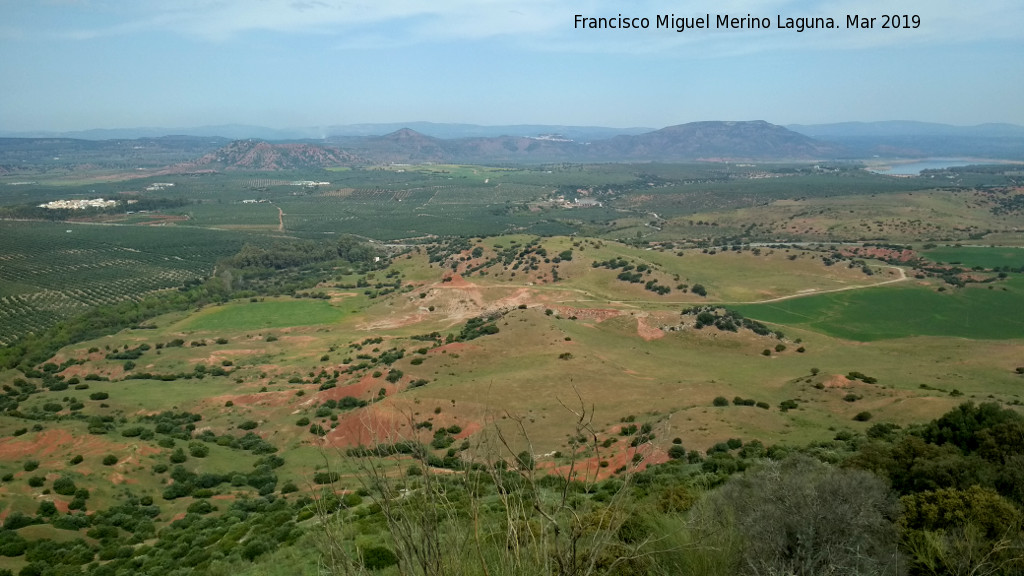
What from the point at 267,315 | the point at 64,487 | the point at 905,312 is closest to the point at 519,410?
the point at 64,487

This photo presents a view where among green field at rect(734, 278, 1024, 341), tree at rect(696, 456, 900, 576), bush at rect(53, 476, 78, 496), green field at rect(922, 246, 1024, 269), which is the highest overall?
tree at rect(696, 456, 900, 576)

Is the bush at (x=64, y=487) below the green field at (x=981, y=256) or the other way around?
below

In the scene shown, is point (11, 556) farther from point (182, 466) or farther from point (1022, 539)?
point (1022, 539)

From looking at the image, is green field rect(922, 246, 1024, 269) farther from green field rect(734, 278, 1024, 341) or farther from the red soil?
the red soil

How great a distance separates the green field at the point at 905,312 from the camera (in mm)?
65125

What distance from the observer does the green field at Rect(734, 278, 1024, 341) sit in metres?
65.1

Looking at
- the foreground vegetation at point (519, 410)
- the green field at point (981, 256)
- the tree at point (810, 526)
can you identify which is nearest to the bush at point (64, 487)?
the foreground vegetation at point (519, 410)

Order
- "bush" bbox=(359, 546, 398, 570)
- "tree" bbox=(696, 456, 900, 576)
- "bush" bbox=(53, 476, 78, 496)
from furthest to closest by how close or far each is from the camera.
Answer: "bush" bbox=(53, 476, 78, 496) → "bush" bbox=(359, 546, 398, 570) → "tree" bbox=(696, 456, 900, 576)

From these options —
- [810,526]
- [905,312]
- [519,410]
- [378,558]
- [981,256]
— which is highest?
[810,526]

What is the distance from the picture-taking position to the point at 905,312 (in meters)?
71.9

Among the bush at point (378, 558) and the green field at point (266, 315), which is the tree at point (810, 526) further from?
the green field at point (266, 315)

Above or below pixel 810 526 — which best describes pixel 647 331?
below

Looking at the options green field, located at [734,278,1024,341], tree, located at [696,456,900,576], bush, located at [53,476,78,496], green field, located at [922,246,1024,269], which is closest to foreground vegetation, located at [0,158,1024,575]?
tree, located at [696,456,900,576]

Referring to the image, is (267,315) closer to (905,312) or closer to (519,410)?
(519,410)
